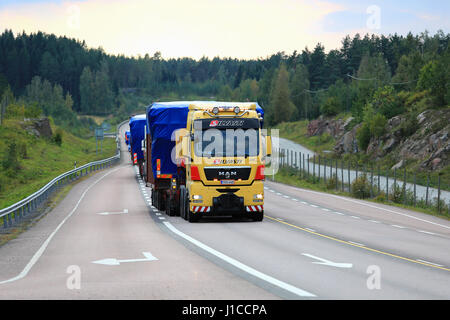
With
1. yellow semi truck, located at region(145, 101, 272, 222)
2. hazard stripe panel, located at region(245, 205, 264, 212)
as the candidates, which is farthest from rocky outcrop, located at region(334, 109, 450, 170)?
yellow semi truck, located at region(145, 101, 272, 222)

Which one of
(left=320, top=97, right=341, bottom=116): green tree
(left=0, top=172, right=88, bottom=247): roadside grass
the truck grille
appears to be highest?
(left=320, top=97, right=341, bottom=116): green tree

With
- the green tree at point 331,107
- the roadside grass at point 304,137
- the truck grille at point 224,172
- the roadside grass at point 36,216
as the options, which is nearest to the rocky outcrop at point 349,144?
the roadside grass at point 304,137

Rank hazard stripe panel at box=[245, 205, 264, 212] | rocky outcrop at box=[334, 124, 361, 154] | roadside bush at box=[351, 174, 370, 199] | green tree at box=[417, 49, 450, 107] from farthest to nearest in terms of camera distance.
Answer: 1. rocky outcrop at box=[334, 124, 361, 154]
2. green tree at box=[417, 49, 450, 107]
3. roadside bush at box=[351, 174, 370, 199]
4. hazard stripe panel at box=[245, 205, 264, 212]

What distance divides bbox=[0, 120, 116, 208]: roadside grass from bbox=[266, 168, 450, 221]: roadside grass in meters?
19.4

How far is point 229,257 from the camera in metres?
14.9

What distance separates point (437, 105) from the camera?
7606 cm

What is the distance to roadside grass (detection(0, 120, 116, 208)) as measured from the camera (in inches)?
2250

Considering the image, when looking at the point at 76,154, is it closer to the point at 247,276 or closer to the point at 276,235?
the point at 276,235

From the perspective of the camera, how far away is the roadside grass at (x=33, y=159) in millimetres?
57138

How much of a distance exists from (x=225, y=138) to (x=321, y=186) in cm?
2799

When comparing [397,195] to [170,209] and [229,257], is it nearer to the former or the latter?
[170,209]

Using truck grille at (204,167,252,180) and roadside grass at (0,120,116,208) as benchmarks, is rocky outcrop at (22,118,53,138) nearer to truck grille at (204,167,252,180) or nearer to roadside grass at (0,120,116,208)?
roadside grass at (0,120,116,208)
